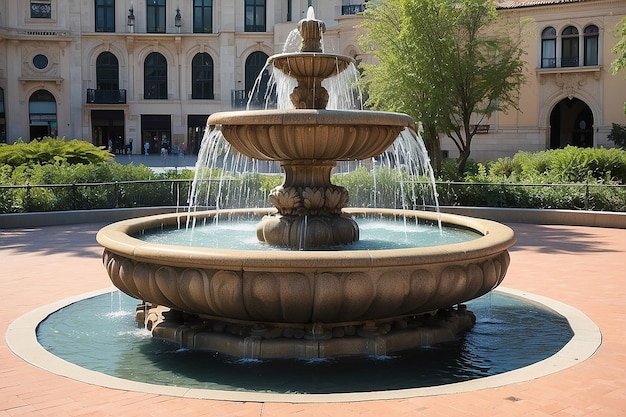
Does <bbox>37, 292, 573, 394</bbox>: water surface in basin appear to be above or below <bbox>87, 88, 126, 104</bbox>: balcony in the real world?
below

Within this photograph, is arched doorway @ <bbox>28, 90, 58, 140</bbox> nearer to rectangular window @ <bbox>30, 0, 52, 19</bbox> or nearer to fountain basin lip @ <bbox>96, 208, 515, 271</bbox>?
rectangular window @ <bbox>30, 0, 52, 19</bbox>

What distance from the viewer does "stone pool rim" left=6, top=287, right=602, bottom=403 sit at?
596 cm

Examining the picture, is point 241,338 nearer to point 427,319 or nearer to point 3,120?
point 427,319

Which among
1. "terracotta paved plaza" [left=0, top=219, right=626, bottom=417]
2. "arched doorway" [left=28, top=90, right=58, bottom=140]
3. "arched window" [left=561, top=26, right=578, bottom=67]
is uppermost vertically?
"arched window" [left=561, top=26, right=578, bottom=67]

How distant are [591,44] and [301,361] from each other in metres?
39.1

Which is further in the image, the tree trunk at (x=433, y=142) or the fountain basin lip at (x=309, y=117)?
the tree trunk at (x=433, y=142)

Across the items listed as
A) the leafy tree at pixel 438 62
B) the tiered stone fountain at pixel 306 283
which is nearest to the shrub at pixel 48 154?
the leafy tree at pixel 438 62

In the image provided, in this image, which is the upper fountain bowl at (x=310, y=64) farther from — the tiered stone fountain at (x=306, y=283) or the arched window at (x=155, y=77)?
the arched window at (x=155, y=77)

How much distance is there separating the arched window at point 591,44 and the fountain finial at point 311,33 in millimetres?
34760

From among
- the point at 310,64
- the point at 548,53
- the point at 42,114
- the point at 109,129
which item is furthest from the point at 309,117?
the point at 109,129

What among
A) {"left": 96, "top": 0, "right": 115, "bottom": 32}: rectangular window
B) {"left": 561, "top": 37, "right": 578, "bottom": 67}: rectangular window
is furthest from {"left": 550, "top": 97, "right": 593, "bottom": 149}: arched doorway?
{"left": 96, "top": 0, "right": 115, "bottom": 32}: rectangular window

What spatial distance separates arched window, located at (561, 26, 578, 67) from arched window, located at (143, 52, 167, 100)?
2981cm

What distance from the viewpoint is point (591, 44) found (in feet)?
136

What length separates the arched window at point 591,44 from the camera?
1623 inches
